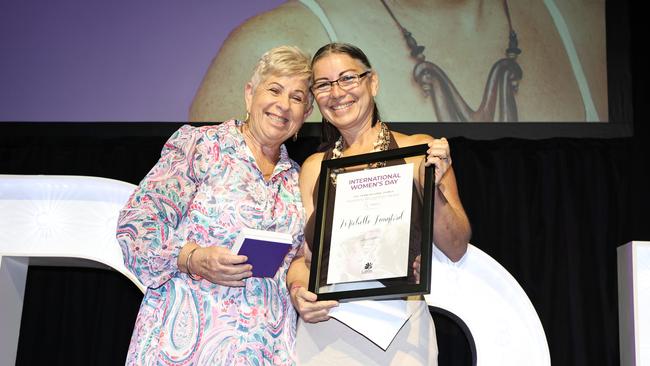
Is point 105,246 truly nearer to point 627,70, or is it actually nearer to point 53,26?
point 53,26

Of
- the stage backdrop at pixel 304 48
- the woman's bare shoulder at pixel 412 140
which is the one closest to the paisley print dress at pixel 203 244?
the woman's bare shoulder at pixel 412 140

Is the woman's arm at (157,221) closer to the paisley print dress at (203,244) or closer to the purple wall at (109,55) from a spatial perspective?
the paisley print dress at (203,244)

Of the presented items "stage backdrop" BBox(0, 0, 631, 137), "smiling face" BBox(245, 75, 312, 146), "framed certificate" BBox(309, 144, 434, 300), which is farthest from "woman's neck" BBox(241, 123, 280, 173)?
"stage backdrop" BBox(0, 0, 631, 137)

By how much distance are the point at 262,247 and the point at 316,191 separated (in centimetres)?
38

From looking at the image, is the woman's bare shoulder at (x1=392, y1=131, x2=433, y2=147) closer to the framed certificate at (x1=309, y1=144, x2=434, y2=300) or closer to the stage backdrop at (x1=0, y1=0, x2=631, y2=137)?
the framed certificate at (x1=309, y1=144, x2=434, y2=300)

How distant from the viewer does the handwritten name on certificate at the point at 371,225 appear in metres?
1.85

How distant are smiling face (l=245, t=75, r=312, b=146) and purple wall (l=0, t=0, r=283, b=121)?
66.2 inches

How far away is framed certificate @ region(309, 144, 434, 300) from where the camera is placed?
1823 millimetres

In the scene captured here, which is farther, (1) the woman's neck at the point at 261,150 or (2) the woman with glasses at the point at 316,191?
(1) the woman's neck at the point at 261,150

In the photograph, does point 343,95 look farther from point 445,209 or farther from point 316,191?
point 445,209

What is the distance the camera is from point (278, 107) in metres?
2.24

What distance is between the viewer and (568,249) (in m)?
3.42

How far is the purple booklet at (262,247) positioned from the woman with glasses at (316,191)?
11cm

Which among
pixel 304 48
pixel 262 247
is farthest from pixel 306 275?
pixel 304 48
